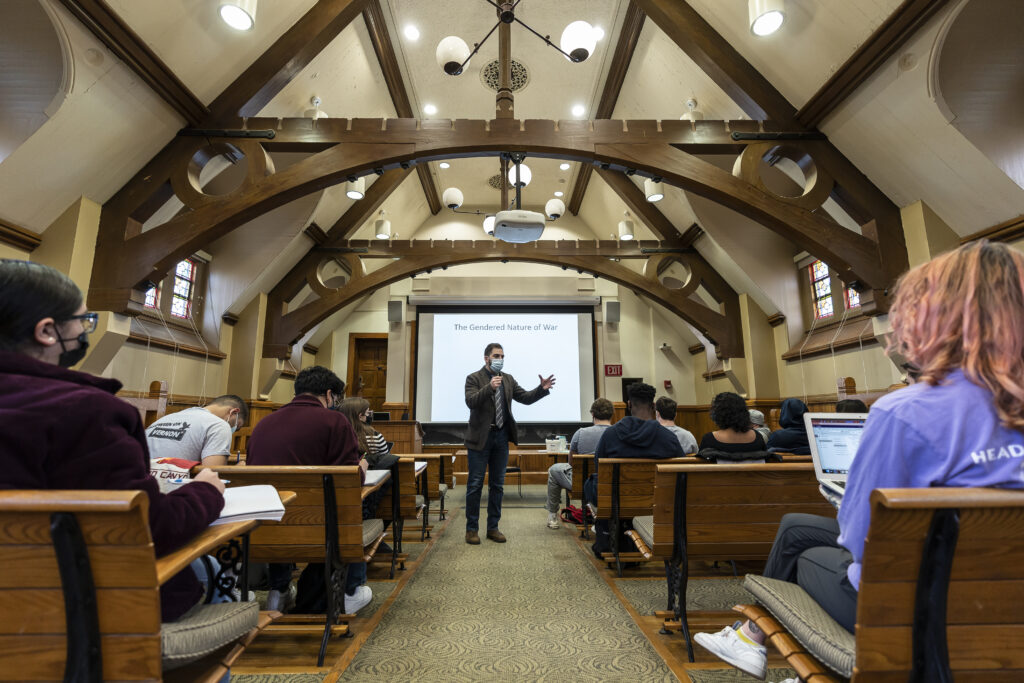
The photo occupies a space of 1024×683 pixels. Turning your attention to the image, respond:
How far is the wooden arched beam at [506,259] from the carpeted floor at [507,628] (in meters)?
4.63

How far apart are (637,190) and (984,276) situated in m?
6.38

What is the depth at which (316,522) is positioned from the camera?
175 centimetres

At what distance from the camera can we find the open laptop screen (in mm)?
1670

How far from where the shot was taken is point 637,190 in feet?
22.5

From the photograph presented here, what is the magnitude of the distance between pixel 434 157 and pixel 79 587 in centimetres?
391

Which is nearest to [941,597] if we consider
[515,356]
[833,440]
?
[833,440]

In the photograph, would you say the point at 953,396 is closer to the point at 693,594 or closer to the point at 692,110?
the point at 693,594

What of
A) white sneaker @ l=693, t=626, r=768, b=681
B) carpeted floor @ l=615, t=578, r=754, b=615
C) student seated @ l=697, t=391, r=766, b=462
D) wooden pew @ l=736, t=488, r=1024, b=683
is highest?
student seated @ l=697, t=391, r=766, b=462

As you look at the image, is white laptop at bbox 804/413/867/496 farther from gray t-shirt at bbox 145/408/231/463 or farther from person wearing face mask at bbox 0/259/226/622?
gray t-shirt at bbox 145/408/231/463

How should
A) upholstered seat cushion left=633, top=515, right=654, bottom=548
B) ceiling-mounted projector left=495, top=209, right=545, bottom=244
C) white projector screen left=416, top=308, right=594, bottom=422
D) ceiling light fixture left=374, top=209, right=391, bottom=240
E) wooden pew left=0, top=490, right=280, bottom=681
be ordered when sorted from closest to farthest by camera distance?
wooden pew left=0, top=490, right=280, bottom=681, upholstered seat cushion left=633, top=515, right=654, bottom=548, ceiling-mounted projector left=495, top=209, right=545, bottom=244, ceiling light fixture left=374, top=209, right=391, bottom=240, white projector screen left=416, top=308, right=594, bottom=422

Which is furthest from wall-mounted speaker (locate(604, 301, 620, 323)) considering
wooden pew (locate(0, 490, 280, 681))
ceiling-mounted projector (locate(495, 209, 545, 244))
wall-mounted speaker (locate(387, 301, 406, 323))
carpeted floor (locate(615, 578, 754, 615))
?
wooden pew (locate(0, 490, 280, 681))

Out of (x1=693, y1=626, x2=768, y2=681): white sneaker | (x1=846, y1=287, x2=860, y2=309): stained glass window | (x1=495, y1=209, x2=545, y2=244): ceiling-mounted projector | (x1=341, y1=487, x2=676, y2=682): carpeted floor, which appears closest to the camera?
(x1=693, y1=626, x2=768, y2=681): white sneaker

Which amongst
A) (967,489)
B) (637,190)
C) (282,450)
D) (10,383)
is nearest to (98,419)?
(10,383)

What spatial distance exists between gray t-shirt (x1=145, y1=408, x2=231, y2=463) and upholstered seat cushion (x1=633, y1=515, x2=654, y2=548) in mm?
1804
